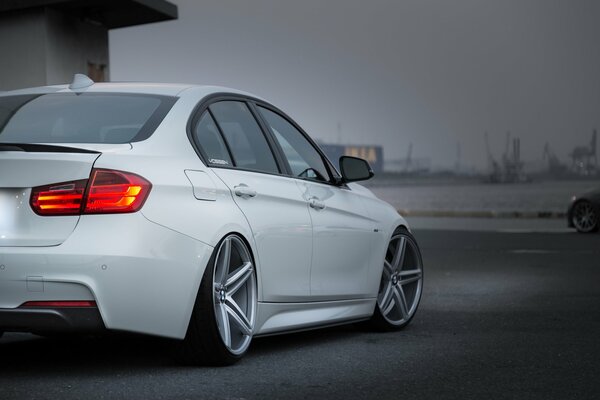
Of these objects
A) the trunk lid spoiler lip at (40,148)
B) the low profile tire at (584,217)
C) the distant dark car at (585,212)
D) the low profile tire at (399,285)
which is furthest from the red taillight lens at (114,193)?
the low profile tire at (584,217)

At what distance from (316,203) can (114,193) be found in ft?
6.19

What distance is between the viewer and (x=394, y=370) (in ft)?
19.4

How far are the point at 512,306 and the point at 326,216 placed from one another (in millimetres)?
2943

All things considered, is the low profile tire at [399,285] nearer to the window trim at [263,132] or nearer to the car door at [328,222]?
the car door at [328,222]

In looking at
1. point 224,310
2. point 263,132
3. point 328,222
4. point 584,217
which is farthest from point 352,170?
point 584,217

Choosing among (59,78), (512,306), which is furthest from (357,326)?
(59,78)

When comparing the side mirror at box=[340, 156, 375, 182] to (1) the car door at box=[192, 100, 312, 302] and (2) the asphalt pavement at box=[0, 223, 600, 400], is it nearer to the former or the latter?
(1) the car door at box=[192, 100, 312, 302]

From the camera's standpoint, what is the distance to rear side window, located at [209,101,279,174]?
6387 mm

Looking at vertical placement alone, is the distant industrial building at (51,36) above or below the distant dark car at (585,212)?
Answer: above

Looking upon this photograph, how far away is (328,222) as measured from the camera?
23.0ft

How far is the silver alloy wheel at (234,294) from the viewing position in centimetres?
583

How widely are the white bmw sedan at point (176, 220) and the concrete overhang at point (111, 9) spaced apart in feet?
55.4

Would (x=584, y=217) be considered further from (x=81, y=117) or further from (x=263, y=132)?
(x=81, y=117)

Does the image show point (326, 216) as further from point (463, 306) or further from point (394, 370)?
point (463, 306)
